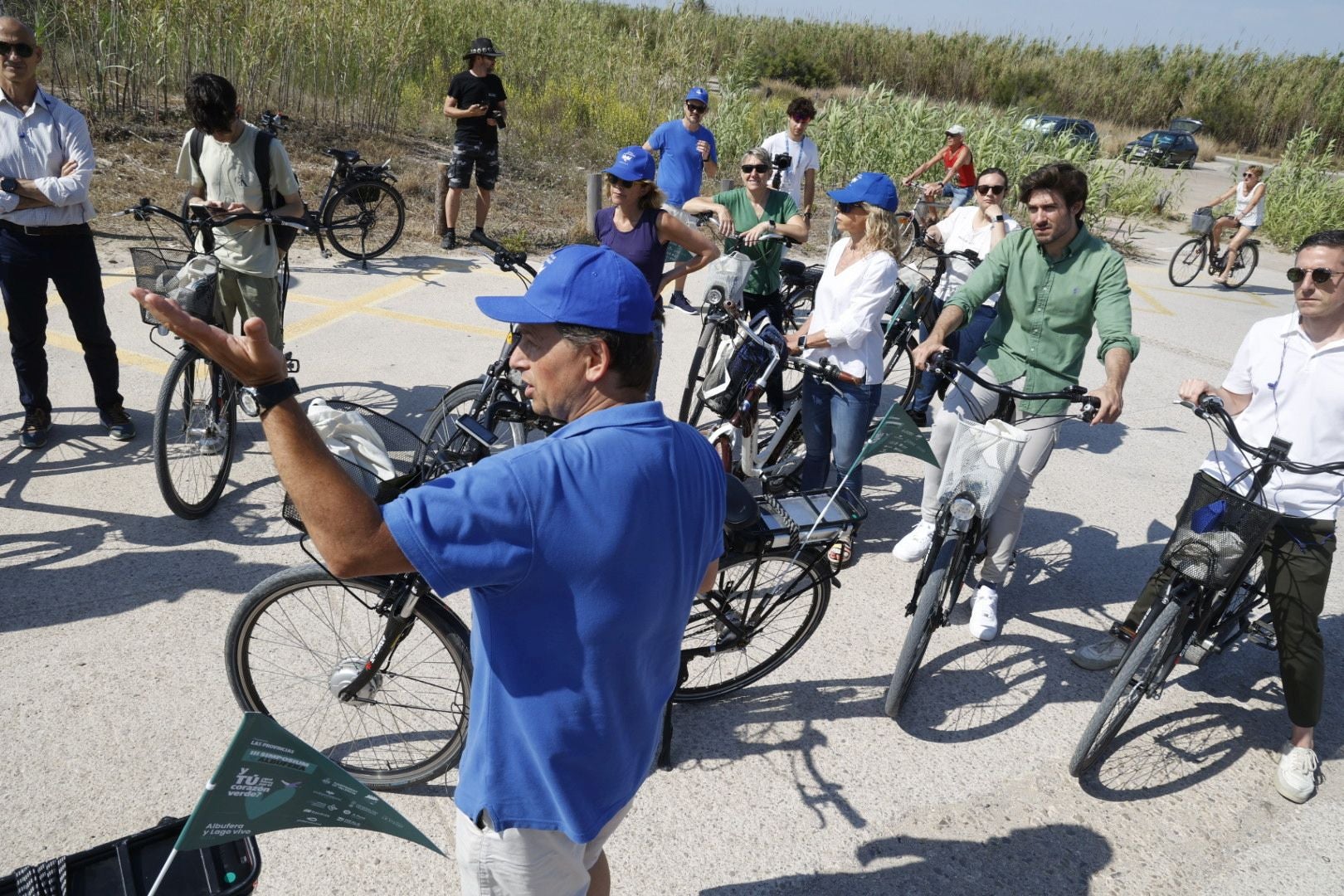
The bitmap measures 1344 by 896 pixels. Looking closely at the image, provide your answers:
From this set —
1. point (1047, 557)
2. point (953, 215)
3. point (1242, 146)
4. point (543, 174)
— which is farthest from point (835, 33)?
point (1047, 557)

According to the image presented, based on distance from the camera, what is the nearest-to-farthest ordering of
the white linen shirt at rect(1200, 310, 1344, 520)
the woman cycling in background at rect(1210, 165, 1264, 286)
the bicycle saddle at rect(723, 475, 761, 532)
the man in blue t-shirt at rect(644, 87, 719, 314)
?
1. the bicycle saddle at rect(723, 475, 761, 532)
2. the white linen shirt at rect(1200, 310, 1344, 520)
3. the man in blue t-shirt at rect(644, 87, 719, 314)
4. the woman cycling in background at rect(1210, 165, 1264, 286)

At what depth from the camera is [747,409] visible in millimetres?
4867

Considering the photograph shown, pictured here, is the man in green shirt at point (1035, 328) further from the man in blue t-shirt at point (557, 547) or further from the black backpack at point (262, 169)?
the black backpack at point (262, 169)

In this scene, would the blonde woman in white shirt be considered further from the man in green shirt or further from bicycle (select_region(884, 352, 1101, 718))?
bicycle (select_region(884, 352, 1101, 718))

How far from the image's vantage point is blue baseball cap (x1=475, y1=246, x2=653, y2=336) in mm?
1734

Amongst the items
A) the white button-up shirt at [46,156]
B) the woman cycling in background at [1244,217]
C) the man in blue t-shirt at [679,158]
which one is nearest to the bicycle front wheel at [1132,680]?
the white button-up shirt at [46,156]

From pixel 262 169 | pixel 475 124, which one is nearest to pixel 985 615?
pixel 262 169

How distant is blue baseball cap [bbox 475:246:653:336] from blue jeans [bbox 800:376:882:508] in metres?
2.75

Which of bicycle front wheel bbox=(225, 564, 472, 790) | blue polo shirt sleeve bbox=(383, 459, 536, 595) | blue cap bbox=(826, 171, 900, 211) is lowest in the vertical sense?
bicycle front wheel bbox=(225, 564, 472, 790)

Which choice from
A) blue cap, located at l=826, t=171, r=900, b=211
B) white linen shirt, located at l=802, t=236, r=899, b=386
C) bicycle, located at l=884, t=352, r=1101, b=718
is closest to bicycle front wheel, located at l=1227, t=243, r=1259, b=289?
blue cap, located at l=826, t=171, r=900, b=211

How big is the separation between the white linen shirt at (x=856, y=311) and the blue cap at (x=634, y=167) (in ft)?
3.90

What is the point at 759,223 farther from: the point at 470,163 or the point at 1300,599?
the point at 470,163

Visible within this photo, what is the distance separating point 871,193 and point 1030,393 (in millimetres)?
1367

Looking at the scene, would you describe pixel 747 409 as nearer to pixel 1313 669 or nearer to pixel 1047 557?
pixel 1047 557
